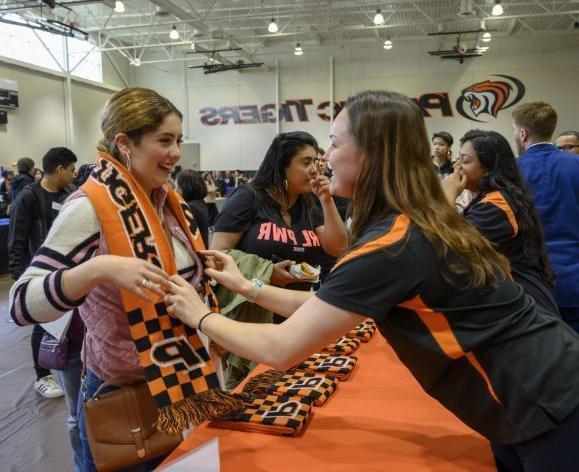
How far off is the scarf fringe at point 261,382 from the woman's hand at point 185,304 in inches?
A: 19.3

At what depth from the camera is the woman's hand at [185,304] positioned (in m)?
1.26

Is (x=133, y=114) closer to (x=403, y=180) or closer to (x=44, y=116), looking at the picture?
(x=403, y=180)

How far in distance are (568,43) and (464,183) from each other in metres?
14.2

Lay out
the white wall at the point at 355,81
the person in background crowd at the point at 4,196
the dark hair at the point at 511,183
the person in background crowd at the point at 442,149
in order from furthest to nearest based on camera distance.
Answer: the white wall at the point at 355,81 < the person in background crowd at the point at 4,196 < the person in background crowd at the point at 442,149 < the dark hair at the point at 511,183

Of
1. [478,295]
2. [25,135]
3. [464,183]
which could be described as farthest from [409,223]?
[25,135]

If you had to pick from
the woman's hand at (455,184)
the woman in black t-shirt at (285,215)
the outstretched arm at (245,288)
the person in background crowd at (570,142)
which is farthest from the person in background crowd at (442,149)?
the outstretched arm at (245,288)

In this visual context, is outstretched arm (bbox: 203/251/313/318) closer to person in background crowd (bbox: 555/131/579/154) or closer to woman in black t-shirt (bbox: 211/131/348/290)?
woman in black t-shirt (bbox: 211/131/348/290)

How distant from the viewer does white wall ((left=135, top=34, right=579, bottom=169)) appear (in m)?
14.1

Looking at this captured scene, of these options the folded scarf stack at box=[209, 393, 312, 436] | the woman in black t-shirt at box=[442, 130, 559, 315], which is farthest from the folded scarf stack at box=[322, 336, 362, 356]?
the woman in black t-shirt at box=[442, 130, 559, 315]

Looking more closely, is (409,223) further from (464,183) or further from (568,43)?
(568,43)

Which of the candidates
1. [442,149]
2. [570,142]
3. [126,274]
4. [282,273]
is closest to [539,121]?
[282,273]

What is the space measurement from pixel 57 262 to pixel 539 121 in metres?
2.46

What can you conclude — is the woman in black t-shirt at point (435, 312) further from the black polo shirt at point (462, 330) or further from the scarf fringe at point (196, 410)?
the scarf fringe at point (196, 410)

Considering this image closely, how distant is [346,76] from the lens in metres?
15.4
